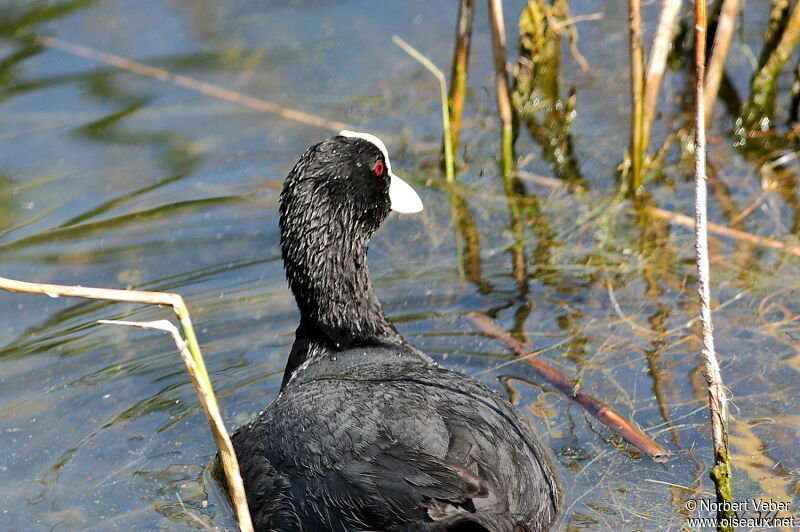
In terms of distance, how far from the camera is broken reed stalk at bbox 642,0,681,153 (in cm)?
519

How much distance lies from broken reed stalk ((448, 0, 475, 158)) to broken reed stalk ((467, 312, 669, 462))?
1383 millimetres

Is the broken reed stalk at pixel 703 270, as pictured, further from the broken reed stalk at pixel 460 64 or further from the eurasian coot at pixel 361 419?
the broken reed stalk at pixel 460 64

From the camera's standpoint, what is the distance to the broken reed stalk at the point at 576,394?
3.96 m

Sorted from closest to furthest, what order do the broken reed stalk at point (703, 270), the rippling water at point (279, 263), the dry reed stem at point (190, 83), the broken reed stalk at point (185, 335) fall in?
1. the broken reed stalk at point (185, 335)
2. the broken reed stalk at point (703, 270)
3. the rippling water at point (279, 263)
4. the dry reed stem at point (190, 83)

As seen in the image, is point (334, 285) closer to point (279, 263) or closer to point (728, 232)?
point (279, 263)

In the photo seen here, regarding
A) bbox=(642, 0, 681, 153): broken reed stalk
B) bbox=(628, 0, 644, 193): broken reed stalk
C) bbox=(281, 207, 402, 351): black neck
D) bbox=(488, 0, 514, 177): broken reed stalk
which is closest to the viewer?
bbox=(281, 207, 402, 351): black neck

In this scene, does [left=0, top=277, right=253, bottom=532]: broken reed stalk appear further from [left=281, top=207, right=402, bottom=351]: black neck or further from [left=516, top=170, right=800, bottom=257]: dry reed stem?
[left=516, top=170, right=800, bottom=257]: dry reed stem

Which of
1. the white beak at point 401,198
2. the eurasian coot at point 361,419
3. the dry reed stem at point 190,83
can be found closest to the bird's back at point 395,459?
the eurasian coot at point 361,419

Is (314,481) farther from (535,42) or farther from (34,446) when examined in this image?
(535,42)

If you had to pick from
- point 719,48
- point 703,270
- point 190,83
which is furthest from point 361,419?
point 190,83

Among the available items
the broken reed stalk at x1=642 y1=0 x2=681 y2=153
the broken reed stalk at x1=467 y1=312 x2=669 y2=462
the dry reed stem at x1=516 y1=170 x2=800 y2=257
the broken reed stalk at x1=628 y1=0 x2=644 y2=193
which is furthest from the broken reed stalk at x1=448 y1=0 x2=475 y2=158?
the broken reed stalk at x1=467 y1=312 x2=669 y2=462

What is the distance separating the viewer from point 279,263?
5.63 meters

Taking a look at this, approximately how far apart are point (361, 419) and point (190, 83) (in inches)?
173

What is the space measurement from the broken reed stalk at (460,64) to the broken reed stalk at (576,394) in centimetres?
→ 138
